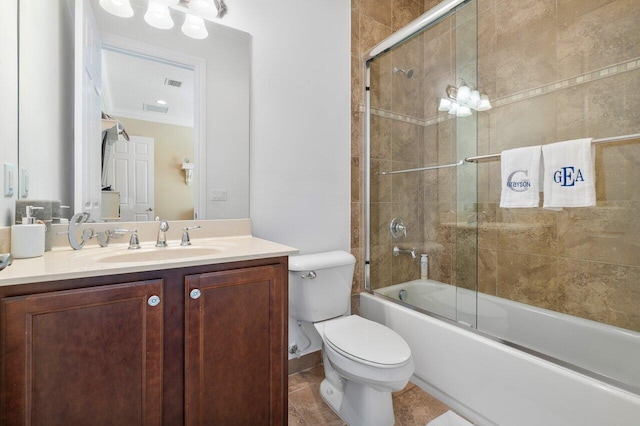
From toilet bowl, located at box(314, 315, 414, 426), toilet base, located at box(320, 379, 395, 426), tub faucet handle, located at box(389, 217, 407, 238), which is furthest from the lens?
tub faucet handle, located at box(389, 217, 407, 238)

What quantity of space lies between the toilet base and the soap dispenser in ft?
4.55

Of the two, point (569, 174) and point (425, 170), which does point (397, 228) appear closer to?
point (425, 170)

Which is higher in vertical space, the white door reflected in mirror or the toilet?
the white door reflected in mirror

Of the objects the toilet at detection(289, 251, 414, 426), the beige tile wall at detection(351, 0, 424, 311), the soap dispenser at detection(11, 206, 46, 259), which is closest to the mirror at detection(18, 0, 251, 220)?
Answer: the soap dispenser at detection(11, 206, 46, 259)

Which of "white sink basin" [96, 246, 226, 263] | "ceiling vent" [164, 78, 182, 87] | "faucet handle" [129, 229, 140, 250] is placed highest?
"ceiling vent" [164, 78, 182, 87]

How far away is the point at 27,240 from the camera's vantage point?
1.01m

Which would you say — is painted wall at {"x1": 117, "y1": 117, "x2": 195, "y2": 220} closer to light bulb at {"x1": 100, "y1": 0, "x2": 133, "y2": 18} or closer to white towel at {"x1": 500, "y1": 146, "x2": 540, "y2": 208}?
light bulb at {"x1": 100, "y1": 0, "x2": 133, "y2": 18}

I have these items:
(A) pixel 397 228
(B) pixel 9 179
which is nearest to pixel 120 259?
(B) pixel 9 179

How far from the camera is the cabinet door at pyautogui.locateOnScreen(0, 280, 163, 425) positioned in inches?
30.3

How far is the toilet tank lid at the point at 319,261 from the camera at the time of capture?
1621mm

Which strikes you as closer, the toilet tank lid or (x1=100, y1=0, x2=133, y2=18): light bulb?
(x1=100, y1=0, x2=133, y2=18): light bulb

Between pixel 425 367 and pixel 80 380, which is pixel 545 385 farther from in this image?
pixel 80 380

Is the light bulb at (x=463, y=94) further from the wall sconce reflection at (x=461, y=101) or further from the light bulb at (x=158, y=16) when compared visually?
the light bulb at (x=158, y=16)

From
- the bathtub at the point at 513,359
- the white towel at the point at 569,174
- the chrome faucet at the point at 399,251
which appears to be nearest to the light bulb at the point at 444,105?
the white towel at the point at 569,174
